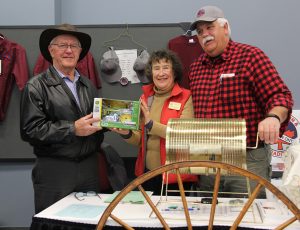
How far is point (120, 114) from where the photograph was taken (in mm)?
1650

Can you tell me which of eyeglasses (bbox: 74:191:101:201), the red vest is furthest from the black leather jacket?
the red vest

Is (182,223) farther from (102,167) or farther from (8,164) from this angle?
(8,164)

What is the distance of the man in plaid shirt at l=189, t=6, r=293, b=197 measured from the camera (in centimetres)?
167

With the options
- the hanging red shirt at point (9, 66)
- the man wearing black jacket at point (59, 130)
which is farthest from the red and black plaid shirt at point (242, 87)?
the hanging red shirt at point (9, 66)

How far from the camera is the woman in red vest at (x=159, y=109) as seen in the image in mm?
2014

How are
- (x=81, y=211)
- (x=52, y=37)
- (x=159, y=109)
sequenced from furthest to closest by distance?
(x=159, y=109) < (x=52, y=37) < (x=81, y=211)

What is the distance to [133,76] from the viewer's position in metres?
3.06

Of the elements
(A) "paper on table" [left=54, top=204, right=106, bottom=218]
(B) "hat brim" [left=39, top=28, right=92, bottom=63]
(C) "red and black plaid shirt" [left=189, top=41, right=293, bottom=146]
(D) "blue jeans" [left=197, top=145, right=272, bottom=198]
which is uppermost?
(B) "hat brim" [left=39, top=28, right=92, bottom=63]

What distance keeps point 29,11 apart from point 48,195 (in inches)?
78.3

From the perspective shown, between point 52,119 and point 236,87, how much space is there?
927 mm

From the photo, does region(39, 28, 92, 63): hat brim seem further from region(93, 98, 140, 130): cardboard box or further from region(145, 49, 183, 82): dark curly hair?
region(93, 98, 140, 130): cardboard box

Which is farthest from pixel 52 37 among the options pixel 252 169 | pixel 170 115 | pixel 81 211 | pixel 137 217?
pixel 252 169

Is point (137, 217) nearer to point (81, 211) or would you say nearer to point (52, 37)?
point (81, 211)

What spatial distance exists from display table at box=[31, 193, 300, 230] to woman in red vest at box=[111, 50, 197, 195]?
51 centimetres
